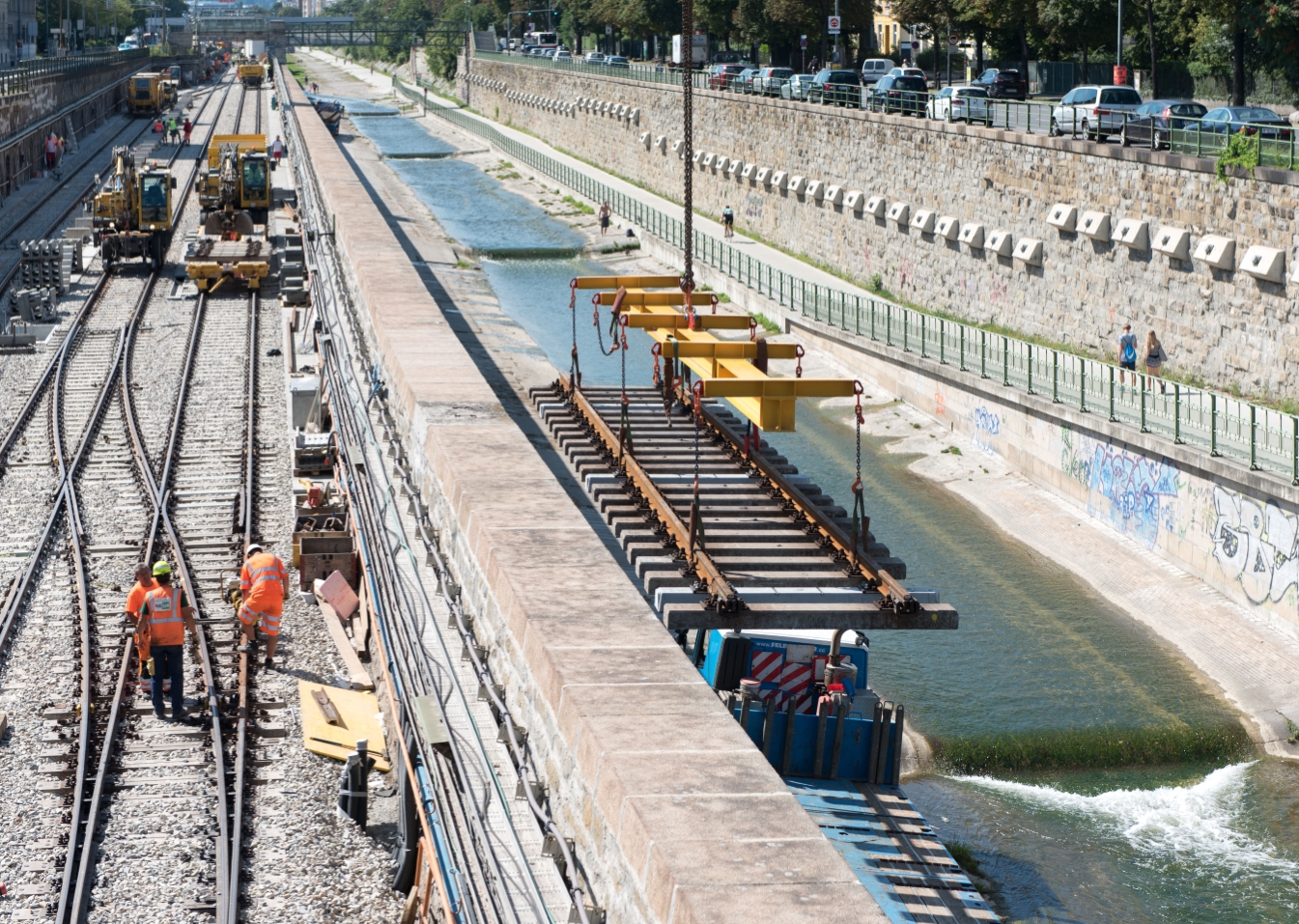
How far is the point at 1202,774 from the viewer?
20484mm

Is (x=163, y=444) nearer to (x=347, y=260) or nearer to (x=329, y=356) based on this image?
(x=329, y=356)

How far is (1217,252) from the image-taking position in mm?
31562

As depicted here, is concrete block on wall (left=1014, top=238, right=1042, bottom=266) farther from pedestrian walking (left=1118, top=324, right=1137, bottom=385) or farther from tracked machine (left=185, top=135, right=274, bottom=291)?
tracked machine (left=185, top=135, right=274, bottom=291)

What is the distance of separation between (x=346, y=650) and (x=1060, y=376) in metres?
15.8

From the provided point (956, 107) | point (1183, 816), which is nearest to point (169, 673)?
point (1183, 816)

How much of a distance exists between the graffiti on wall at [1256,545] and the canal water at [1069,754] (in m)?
1.59

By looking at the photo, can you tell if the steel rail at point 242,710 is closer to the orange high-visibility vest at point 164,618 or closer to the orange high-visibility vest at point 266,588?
the orange high-visibility vest at point 266,588

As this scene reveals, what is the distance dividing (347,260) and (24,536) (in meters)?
18.8

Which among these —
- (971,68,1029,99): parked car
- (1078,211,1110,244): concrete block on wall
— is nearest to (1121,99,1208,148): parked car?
(1078,211,1110,244): concrete block on wall

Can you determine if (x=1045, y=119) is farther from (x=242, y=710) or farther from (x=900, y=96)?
(x=242, y=710)

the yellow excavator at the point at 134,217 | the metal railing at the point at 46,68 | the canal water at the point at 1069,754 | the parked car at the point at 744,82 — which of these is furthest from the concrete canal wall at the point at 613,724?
the metal railing at the point at 46,68

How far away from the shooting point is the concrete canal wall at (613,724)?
9.52 m

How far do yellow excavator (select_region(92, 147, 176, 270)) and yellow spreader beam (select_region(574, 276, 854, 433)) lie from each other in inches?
1225

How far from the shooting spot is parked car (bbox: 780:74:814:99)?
196ft
